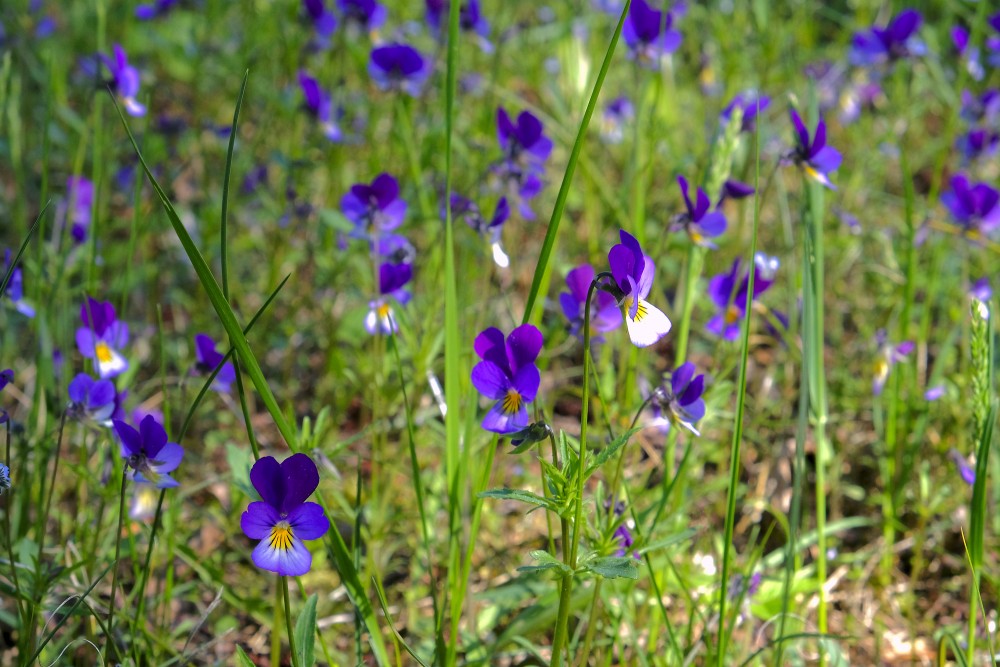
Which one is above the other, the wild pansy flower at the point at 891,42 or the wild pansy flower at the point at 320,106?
the wild pansy flower at the point at 891,42

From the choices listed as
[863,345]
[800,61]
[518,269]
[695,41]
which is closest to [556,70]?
[695,41]

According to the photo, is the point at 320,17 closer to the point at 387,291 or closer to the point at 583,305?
the point at 387,291

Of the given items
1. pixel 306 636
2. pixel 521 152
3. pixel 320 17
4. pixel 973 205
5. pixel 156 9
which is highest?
pixel 156 9

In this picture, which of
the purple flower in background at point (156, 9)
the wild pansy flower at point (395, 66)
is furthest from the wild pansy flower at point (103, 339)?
the purple flower in background at point (156, 9)

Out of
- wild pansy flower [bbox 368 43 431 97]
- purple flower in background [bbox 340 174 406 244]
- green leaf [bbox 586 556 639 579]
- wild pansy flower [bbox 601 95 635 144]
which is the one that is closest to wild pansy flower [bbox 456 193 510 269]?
purple flower in background [bbox 340 174 406 244]

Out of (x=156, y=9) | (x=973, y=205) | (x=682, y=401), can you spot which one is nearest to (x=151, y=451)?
(x=682, y=401)

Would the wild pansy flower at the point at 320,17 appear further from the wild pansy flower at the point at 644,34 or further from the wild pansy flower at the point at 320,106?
the wild pansy flower at the point at 644,34

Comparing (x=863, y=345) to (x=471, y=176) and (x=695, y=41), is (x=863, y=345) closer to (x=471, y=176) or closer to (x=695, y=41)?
(x=471, y=176)

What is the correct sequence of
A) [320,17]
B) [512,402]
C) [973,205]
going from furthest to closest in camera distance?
1. [320,17]
2. [973,205]
3. [512,402]
